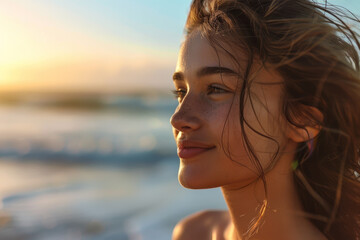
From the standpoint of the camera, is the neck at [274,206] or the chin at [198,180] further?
the neck at [274,206]

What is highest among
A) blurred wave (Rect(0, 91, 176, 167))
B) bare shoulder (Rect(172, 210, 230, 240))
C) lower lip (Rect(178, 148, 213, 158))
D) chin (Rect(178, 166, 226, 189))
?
lower lip (Rect(178, 148, 213, 158))

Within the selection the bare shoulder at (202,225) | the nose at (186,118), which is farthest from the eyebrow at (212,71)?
the bare shoulder at (202,225)

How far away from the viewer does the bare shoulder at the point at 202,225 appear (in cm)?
285

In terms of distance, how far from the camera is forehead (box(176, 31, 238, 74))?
6.11 feet

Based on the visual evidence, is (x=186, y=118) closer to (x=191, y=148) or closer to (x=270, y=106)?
(x=191, y=148)

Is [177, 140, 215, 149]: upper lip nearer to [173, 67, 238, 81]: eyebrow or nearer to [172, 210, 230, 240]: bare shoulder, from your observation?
[173, 67, 238, 81]: eyebrow

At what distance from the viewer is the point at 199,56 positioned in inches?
75.5

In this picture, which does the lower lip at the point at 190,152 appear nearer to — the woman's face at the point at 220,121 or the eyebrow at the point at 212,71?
the woman's face at the point at 220,121

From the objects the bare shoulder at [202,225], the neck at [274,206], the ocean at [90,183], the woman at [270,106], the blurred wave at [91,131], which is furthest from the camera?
the blurred wave at [91,131]

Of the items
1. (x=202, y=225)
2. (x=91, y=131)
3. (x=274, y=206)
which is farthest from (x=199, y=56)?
(x=91, y=131)

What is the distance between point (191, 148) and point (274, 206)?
54 cm

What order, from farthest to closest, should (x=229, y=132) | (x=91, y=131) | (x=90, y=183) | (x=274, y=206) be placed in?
(x=91, y=131), (x=90, y=183), (x=274, y=206), (x=229, y=132)

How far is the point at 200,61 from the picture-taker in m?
1.91

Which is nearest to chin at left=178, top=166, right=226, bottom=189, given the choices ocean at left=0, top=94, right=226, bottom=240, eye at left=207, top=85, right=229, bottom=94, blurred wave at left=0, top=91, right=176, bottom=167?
eye at left=207, top=85, right=229, bottom=94
